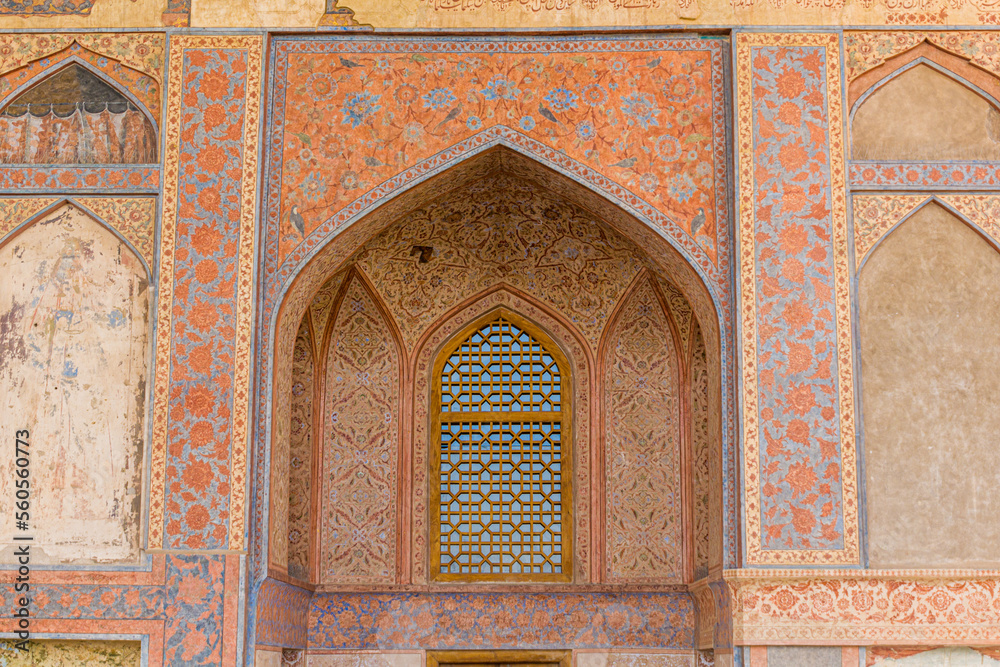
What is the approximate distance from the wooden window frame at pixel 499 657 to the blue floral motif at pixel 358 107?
344 centimetres

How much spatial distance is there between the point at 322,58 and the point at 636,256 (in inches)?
99.3

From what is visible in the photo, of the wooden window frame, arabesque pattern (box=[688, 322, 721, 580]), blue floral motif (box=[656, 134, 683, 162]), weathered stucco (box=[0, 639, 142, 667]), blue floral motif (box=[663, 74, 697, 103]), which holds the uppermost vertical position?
blue floral motif (box=[663, 74, 697, 103])

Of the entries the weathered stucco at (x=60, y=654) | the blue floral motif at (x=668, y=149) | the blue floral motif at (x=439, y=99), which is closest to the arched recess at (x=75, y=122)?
the blue floral motif at (x=439, y=99)

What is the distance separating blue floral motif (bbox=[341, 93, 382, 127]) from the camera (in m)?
7.32

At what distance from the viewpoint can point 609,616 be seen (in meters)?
8.02

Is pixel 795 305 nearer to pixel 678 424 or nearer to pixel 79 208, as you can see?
pixel 678 424

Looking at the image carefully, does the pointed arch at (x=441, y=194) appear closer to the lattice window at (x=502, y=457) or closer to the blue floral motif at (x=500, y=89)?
the blue floral motif at (x=500, y=89)

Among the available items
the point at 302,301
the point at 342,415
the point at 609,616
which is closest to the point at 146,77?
the point at 302,301

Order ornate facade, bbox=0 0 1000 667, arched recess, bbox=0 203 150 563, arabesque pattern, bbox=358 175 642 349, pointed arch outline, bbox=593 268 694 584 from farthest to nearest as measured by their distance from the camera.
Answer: arabesque pattern, bbox=358 175 642 349 < pointed arch outline, bbox=593 268 694 584 < arched recess, bbox=0 203 150 563 < ornate facade, bbox=0 0 1000 667

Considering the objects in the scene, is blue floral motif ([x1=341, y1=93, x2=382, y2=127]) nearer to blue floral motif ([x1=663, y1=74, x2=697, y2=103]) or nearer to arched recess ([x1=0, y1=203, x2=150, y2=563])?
arched recess ([x1=0, y1=203, x2=150, y2=563])

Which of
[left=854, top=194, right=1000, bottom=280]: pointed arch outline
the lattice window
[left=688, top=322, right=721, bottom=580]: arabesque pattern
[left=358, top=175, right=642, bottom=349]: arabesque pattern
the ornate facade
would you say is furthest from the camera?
[left=358, top=175, right=642, bottom=349]: arabesque pattern

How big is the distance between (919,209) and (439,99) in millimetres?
2890

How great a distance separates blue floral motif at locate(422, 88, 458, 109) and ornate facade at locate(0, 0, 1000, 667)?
25 mm

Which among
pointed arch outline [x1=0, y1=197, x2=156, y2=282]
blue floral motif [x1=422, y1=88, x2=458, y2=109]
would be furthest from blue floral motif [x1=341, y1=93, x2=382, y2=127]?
pointed arch outline [x1=0, y1=197, x2=156, y2=282]
